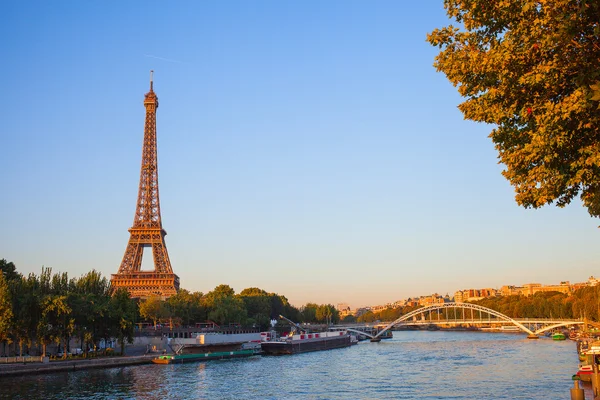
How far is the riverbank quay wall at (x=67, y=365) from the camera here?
4294 centimetres

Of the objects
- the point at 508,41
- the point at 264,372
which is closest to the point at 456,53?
the point at 508,41

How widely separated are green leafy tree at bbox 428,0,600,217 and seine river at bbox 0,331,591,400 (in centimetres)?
2129

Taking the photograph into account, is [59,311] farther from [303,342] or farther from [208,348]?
[303,342]

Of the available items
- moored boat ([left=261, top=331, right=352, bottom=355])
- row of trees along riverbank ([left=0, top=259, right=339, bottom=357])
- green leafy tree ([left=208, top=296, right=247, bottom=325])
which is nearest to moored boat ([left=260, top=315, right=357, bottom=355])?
moored boat ([left=261, top=331, right=352, bottom=355])

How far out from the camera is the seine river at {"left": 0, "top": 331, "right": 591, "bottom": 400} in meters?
33.6

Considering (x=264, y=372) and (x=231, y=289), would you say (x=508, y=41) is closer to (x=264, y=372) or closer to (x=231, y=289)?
(x=264, y=372)

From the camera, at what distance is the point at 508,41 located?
471 inches

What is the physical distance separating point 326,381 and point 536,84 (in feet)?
108

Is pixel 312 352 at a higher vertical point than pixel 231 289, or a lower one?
lower

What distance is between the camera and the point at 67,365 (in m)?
47.2

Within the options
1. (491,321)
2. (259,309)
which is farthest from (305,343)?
(491,321)

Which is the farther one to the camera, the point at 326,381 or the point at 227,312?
the point at 227,312

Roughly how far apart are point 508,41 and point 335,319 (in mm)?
138261

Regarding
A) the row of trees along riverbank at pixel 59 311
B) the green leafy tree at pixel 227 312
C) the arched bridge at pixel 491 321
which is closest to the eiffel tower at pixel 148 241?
the green leafy tree at pixel 227 312
